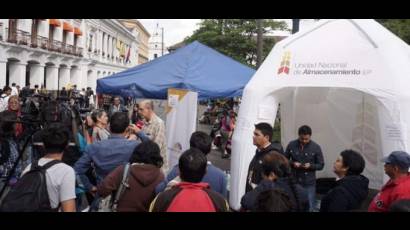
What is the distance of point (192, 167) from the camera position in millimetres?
3033

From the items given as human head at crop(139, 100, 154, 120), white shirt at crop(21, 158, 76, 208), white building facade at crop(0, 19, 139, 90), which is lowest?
white shirt at crop(21, 158, 76, 208)

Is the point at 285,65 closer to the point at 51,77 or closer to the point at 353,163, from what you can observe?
the point at 353,163

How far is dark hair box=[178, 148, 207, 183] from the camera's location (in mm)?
3020

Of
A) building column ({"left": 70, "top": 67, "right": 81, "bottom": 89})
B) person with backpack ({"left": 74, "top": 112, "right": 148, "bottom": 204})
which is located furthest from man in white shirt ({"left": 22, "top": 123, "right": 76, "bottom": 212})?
building column ({"left": 70, "top": 67, "right": 81, "bottom": 89})

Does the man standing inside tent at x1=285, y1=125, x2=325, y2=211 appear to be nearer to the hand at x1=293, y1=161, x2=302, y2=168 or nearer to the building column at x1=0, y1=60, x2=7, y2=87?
the hand at x1=293, y1=161, x2=302, y2=168

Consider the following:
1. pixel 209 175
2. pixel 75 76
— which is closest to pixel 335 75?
pixel 209 175

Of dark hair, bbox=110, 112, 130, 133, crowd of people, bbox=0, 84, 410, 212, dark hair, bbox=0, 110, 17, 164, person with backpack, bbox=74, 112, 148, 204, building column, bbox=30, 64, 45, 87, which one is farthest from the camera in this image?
building column, bbox=30, 64, 45, 87

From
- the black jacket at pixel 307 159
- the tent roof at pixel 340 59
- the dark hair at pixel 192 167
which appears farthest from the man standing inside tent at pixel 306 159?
the dark hair at pixel 192 167

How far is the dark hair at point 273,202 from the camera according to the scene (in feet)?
8.92

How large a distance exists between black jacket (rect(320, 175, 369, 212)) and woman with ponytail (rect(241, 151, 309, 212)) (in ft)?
1.85

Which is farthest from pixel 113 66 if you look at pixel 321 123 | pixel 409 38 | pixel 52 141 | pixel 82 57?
pixel 52 141

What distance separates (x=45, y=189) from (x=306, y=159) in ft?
14.7

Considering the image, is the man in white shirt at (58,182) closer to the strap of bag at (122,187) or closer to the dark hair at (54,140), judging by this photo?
the dark hair at (54,140)
